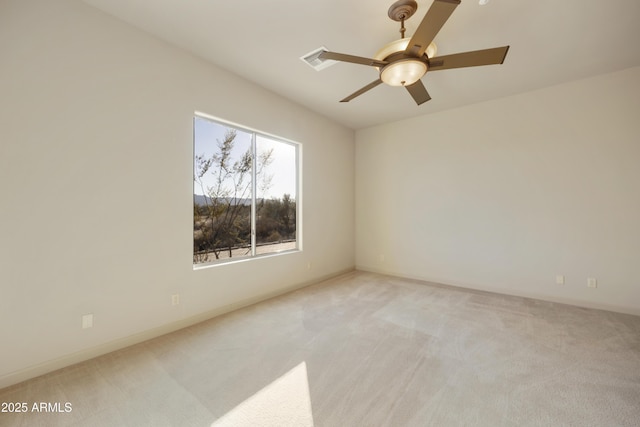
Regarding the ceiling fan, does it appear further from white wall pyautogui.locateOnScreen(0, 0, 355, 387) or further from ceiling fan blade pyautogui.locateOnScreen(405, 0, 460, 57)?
white wall pyautogui.locateOnScreen(0, 0, 355, 387)

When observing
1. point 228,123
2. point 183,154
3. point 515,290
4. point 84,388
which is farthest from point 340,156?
point 84,388

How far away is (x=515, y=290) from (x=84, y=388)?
16.7ft

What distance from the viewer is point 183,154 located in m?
2.80

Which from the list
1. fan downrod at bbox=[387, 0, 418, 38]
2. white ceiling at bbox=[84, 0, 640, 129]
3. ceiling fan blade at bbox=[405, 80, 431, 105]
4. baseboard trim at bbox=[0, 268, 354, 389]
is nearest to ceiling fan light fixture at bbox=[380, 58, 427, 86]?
ceiling fan blade at bbox=[405, 80, 431, 105]

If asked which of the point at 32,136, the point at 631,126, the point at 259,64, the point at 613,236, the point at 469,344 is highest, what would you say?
the point at 259,64

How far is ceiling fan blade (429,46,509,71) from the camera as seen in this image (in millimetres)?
1780

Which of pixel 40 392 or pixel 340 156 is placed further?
pixel 340 156

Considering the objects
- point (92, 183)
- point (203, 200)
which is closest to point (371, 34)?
point (203, 200)

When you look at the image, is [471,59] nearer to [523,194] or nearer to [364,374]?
[364,374]

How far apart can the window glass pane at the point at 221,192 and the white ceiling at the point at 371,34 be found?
0.86m

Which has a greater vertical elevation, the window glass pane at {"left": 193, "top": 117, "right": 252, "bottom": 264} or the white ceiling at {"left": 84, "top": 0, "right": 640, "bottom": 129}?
the white ceiling at {"left": 84, "top": 0, "right": 640, "bottom": 129}

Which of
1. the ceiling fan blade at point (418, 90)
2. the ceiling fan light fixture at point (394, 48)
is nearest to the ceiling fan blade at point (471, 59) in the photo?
the ceiling fan light fixture at point (394, 48)

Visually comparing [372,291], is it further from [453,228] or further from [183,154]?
[183,154]

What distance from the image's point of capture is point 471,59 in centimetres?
190
